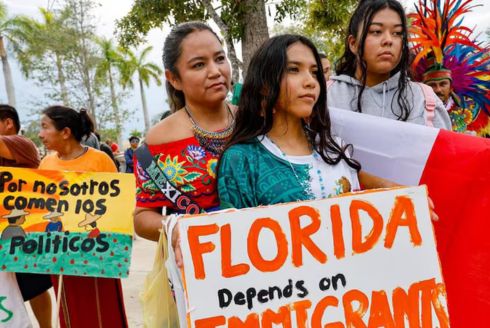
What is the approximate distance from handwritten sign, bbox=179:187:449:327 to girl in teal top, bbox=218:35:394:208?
0.53 feet

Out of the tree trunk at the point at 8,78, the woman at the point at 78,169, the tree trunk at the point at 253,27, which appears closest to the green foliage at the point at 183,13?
the tree trunk at the point at 253,27

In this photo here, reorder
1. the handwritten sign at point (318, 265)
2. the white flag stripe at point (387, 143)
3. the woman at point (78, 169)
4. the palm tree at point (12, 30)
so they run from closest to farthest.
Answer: the handwritten sign at point (318, 265), the white flag stripe at point (387, 143), the woman at point (78, 169), the palm tree at point (12, 30)

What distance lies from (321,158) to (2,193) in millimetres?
1727

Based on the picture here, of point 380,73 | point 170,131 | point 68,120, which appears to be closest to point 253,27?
point 68,120

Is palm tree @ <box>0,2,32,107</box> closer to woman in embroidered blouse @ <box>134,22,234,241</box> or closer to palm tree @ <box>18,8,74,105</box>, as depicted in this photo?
palm tree @ <box>18,8,74,105</box>

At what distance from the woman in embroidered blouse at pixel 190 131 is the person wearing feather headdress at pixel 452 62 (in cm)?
128

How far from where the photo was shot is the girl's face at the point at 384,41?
1.80 m

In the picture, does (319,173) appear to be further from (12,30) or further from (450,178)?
(12,30)

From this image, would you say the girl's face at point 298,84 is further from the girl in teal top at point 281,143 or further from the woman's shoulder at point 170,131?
the woman's shoulder at point 170,131

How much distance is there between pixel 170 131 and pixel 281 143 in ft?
1.37

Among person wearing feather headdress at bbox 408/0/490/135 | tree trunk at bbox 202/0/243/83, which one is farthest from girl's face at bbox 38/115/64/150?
tree trunk at bbox 202/0/243/83

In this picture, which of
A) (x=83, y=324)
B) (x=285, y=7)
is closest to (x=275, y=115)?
(x=83, y=324)

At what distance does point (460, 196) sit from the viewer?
1670 mm

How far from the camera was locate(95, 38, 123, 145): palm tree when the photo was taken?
1936cm
